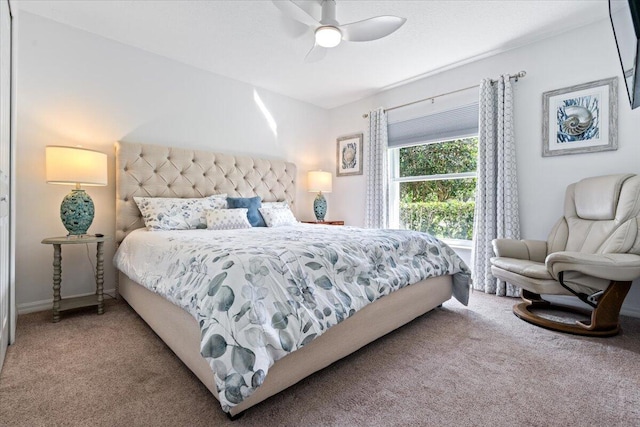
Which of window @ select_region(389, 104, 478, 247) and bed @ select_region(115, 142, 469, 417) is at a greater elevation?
window @ select_region(389, 104, 478, 247)

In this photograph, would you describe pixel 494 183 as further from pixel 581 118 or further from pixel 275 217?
pixel 275 217

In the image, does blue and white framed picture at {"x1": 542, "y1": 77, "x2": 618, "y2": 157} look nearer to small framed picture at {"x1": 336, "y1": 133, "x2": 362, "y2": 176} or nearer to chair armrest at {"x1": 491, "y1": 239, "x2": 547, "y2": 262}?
chair armrest at {"x1": 491, "y1": 239, "x2": 547, "y2": 262}

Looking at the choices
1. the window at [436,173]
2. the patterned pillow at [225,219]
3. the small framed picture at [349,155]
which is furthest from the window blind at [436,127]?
the patterned pillow at [225,219]

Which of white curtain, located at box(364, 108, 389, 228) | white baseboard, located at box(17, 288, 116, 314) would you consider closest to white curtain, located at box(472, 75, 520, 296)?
white curtain, located at box(364, 108, 389, 228)

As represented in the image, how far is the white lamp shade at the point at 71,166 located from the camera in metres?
2.28

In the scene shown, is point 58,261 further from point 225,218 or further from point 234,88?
point 234,88

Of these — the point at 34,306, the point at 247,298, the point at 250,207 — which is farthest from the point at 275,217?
the point at 34,306

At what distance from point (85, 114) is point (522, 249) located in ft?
13.5

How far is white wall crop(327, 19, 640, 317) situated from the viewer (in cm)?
253

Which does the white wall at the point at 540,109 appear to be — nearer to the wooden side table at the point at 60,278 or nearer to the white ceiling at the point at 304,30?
the white ceiling at the point at 304,30

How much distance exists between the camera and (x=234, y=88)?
3.77 m

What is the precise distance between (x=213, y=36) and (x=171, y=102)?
0.87 m

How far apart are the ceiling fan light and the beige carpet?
216cm

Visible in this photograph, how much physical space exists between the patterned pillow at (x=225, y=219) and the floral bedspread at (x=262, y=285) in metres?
0.60
